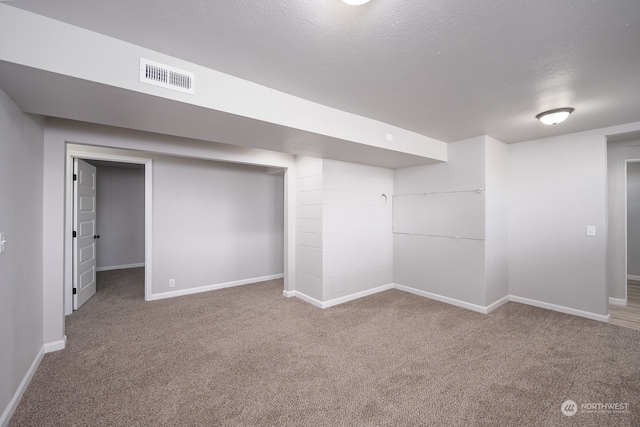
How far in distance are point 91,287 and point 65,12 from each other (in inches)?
171

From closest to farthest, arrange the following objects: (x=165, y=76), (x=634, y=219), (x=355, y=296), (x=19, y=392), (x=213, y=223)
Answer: (x=165, y=76), (x=19, y=392), (x=355, y=296), (x=213, y=223), (x=634, y=219)

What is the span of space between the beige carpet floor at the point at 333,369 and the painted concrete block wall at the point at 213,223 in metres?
0.97

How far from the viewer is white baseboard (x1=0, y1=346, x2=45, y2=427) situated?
178 centimetres

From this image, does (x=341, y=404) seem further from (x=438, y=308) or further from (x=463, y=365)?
(x=438, y=308)

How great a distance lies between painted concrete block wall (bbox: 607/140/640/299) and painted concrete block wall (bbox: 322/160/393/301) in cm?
309

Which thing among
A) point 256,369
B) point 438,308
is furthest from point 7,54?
point 438,308

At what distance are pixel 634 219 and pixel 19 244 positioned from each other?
901cm

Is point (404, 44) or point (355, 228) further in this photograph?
point (355, 228)

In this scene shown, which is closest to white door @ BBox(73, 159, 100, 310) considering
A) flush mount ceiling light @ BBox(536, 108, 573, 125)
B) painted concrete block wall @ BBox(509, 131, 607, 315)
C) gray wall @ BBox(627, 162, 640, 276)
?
flush mount ceiling light @ BBox(536, 108, 573, 125)

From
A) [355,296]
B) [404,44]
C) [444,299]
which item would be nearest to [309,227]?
[355,296]

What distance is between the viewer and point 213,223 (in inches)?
195

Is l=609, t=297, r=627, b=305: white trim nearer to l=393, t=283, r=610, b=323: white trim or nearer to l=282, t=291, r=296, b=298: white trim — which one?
l=393, t=283, r=610, b=323: white trim

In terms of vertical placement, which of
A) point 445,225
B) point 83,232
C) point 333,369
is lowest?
point 333,369

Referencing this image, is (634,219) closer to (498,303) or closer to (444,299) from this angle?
(498,303)
